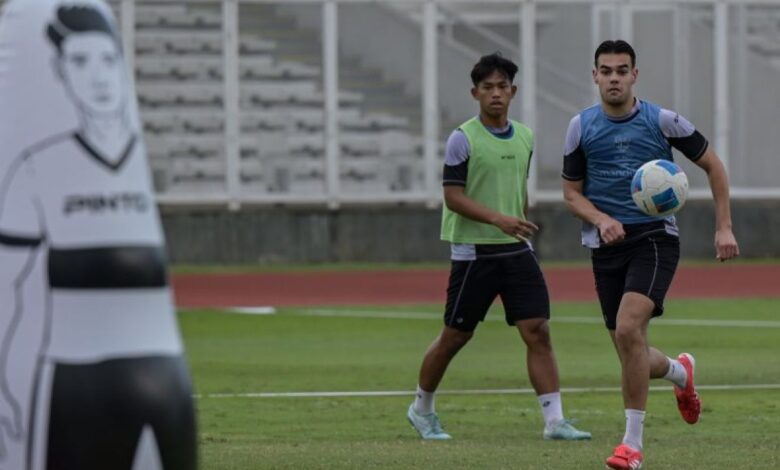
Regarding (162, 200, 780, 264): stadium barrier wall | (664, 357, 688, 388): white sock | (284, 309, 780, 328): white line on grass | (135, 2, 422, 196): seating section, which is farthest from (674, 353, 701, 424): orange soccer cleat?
(135, 2, 422, 196): seating section

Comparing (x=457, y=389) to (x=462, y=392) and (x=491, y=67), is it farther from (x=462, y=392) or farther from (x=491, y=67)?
(x=491, y=67)

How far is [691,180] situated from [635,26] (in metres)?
2.82

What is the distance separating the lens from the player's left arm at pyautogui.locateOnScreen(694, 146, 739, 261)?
381 inches

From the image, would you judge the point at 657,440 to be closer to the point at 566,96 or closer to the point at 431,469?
the point at 431,469

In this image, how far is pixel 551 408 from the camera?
36.1 feet

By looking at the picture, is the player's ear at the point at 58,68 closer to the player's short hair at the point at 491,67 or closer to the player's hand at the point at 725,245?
the player's hand at the point at 725,245

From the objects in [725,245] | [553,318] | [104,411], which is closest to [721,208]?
[725,245]

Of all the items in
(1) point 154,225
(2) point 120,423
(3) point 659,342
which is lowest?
(3) point 659,342

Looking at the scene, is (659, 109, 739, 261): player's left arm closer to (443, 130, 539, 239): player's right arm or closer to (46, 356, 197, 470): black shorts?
(443, 130, 539, 239): player's right arm

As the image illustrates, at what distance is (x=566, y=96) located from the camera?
33562 millimetres

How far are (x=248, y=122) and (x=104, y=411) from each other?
93.7 ft

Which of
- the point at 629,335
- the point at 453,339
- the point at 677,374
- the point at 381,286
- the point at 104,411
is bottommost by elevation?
the point at 381,286

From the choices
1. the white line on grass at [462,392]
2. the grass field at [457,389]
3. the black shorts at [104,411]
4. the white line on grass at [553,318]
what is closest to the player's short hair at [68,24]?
the black shorts at [104,411]

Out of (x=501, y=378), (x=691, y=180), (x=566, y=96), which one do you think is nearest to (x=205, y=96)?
(x=566, y=96)
